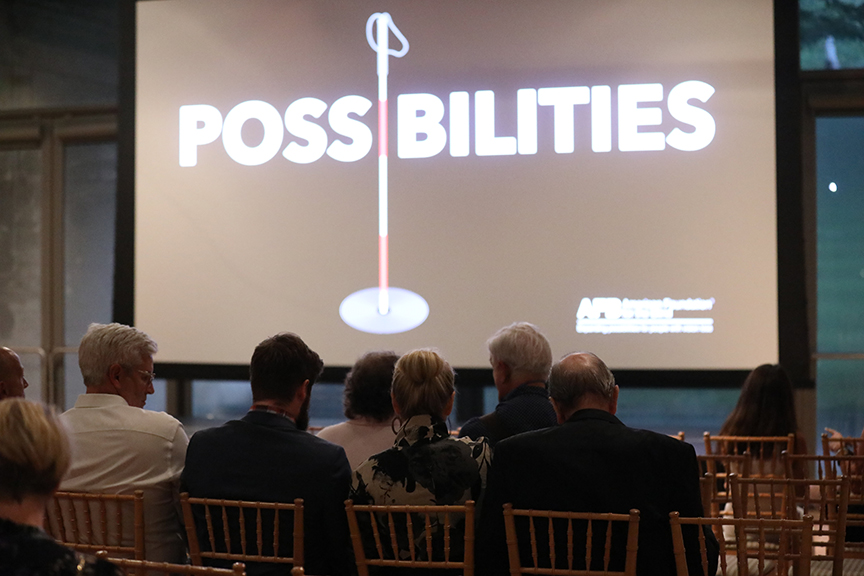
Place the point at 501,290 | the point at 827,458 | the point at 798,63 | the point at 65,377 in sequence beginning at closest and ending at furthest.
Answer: the point at 827,458 → the point at 798,63 → the point at 501,290 → the point at 65,377

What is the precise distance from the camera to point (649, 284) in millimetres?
4656

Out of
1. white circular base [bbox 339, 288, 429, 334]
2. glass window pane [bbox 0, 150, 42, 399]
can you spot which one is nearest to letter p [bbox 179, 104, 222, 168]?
white circular base [bbox 339, 288, 429, 334]

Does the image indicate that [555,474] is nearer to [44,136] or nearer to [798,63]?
[798,63]

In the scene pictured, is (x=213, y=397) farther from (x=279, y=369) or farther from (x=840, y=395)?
(x=840, y=395)

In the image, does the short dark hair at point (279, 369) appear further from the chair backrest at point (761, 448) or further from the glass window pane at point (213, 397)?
the glass window pane at point (213, 397)

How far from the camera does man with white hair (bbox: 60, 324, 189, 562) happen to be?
2.37 m

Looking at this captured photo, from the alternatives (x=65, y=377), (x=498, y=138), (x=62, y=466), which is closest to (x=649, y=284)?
(x=498, y=138)

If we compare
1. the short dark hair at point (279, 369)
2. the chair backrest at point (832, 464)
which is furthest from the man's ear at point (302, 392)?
the chair backrest at point (832, 464)

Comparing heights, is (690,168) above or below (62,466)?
above

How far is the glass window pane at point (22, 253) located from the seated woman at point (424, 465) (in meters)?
4.78

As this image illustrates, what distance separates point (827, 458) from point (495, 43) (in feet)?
9.96

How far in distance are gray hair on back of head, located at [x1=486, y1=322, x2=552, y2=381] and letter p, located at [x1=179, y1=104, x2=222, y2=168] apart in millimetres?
2970

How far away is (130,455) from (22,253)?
451 centimetres

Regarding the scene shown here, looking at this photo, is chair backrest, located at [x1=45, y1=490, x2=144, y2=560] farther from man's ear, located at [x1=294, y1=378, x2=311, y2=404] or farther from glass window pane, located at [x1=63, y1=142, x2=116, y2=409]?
glass window pane, located at [x1=63, y1=142, x2=116, y2=409]
